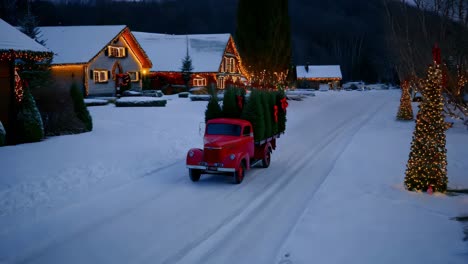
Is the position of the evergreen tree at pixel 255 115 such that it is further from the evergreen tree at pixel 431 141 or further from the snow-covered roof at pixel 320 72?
the snow-covered roof at pixel 320 72

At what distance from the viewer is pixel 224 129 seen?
12.0 metres

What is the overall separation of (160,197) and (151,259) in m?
3.40

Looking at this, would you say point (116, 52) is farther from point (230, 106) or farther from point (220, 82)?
point (230, 106)

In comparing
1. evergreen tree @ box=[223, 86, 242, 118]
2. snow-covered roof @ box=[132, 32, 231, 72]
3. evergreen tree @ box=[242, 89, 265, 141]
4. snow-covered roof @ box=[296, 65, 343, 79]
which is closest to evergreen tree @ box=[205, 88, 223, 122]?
evergreen tree @ box=[223, 86, 242, 118]

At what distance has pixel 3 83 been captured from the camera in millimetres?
16297

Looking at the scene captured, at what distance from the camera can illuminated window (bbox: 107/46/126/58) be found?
39.6m

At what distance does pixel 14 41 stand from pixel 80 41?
24.4 m

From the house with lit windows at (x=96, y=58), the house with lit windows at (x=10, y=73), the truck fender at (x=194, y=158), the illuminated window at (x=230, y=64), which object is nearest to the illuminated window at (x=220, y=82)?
the illuminated window at (x=230, y=64)

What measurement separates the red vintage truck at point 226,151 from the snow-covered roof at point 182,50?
36747 mm

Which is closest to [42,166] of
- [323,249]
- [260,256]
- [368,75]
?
[260,256]

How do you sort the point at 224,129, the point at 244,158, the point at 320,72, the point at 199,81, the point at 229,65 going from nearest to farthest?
the point at 244,158 → the point at 224,129 → the point at 199,81 → the point at 229,65 → the point at 320,72

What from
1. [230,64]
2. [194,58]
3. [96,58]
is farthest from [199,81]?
[96,58]

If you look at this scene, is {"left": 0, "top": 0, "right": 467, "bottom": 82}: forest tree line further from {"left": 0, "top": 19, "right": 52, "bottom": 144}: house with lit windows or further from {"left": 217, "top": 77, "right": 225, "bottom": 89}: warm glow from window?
{"left": 0, "top": 19, "right": 52, "bottom": 144}: house with lit windows

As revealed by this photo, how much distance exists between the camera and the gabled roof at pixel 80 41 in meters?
37.2
